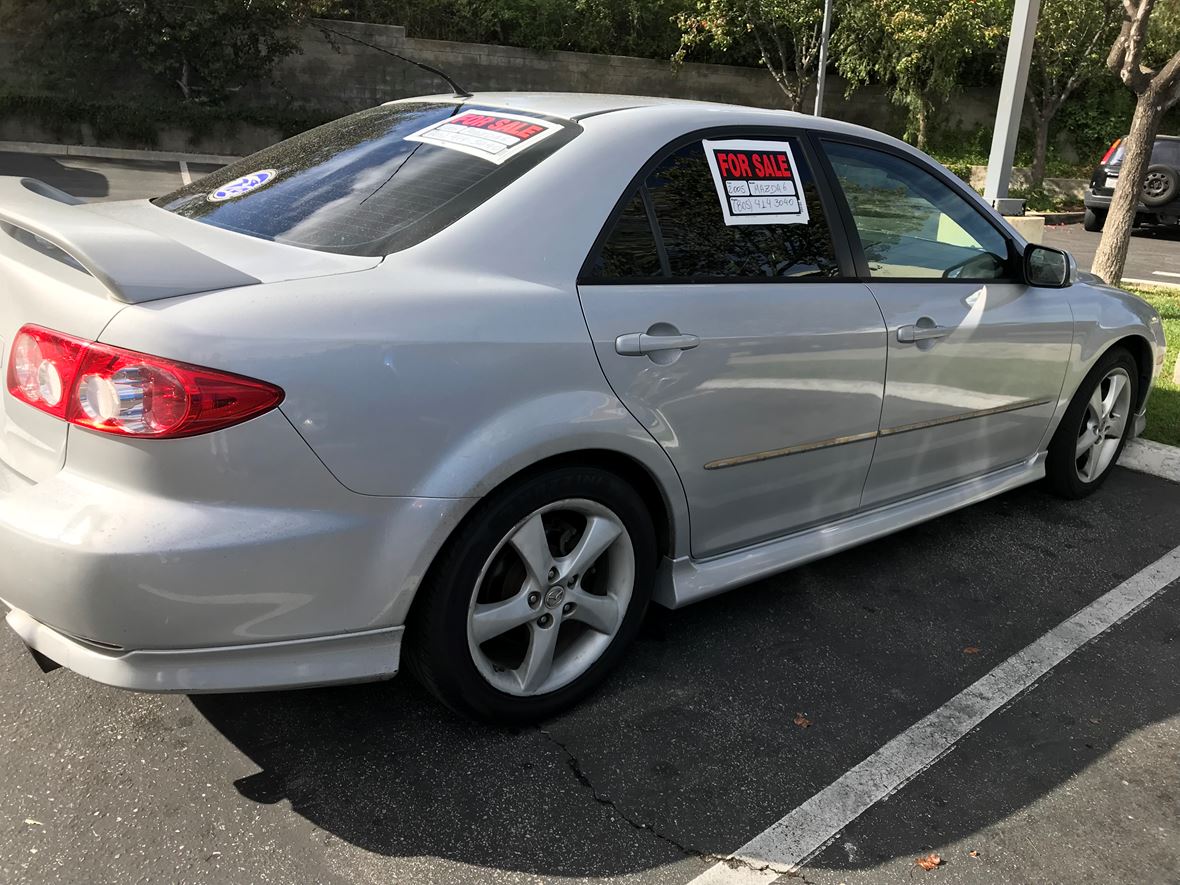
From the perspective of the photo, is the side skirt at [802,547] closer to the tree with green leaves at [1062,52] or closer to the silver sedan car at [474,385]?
the silver sedan car at [474,385]

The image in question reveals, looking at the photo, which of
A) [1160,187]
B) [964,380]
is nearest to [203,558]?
[964,380]

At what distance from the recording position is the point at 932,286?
10.9ft

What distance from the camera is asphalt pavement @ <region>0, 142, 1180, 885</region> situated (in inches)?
84.7

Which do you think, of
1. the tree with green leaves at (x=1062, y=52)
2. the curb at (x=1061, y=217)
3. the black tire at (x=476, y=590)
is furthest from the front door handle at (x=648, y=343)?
the tree with green leaves at (x=1062, y=52)

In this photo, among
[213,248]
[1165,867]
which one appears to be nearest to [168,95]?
[213,248]

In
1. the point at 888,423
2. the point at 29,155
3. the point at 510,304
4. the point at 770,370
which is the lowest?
the point at 29,155

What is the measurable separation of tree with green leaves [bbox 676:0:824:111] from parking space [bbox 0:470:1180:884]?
20024mm

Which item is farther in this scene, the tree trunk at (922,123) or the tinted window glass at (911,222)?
the tree trunk at (922,123)

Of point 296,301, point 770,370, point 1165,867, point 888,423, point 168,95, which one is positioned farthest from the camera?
point 168,95

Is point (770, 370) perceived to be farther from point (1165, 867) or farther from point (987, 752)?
point (1165, 867)

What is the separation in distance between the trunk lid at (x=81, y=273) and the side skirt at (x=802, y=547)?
127 centimetres

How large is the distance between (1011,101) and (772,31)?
1471cm

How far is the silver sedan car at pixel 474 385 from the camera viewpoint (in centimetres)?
196

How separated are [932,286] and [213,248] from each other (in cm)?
230
